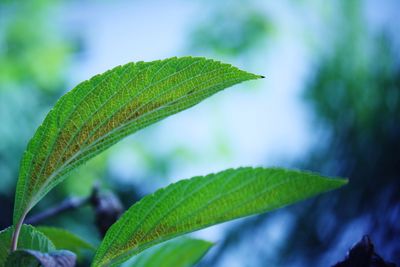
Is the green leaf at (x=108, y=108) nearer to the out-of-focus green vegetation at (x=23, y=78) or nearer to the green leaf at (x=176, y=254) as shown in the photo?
the green leaf at (x=176, y=254)

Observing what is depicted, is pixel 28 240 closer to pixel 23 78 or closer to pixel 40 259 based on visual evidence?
pixel 40 259

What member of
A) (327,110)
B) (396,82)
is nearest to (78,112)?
(396,82)

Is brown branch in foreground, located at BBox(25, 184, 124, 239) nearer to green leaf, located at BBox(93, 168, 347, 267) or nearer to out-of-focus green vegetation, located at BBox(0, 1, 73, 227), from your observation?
green leaf, located at BBox(93, 168, 347, 267)

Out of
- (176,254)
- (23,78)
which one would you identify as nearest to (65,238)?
(176,254)

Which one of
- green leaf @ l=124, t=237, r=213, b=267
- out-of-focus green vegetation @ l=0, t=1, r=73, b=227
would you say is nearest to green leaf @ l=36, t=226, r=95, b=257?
green leaf @ l=124, t=237, r=213, b=267

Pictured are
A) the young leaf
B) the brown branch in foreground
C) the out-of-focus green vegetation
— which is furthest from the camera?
the out-of-focus green vegetation

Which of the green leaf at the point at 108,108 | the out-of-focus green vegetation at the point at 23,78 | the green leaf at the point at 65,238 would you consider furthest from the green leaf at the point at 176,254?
the out-of-focus green vegetation at the point at 23,78

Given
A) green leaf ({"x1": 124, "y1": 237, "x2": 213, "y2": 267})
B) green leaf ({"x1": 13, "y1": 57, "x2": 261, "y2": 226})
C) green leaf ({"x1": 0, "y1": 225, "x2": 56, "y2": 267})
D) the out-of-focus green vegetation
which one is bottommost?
green leaf ({"x1": 124, "y1": 237, "x2": 213, "y2": 267})
